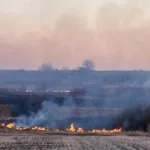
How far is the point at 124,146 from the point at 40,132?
19464 millimetres

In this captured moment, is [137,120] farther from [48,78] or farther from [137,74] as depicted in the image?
[48,78]

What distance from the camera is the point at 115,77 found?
361ft

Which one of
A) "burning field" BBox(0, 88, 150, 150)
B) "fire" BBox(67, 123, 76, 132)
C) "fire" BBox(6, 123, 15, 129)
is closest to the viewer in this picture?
"fire" BBox(6, 123, 15, 129)

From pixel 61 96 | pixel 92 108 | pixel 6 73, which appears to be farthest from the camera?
pixel 6 73

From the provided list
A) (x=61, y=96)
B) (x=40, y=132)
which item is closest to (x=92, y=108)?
(x=61, y=96)

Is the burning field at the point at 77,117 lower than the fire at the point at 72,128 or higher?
higher

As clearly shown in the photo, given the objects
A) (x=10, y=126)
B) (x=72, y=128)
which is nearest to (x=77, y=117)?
(x=72, y=128)

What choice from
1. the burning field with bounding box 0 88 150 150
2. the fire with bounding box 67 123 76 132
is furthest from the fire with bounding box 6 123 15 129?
the fire with bounding box 67 123 76 132

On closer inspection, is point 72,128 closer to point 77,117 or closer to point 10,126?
point 77,117

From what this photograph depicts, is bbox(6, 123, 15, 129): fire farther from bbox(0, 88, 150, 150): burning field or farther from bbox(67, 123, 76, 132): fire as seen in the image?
bbox(67, 123, 76, 132): fire

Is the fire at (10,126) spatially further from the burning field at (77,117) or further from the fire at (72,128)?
the fire at (72,128)

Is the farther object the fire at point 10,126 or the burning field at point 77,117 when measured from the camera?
the burning field at point 77,117

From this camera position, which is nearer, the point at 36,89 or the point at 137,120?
the point at 137,120

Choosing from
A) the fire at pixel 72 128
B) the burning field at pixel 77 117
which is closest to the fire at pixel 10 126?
the burning field at pixel 77 117
